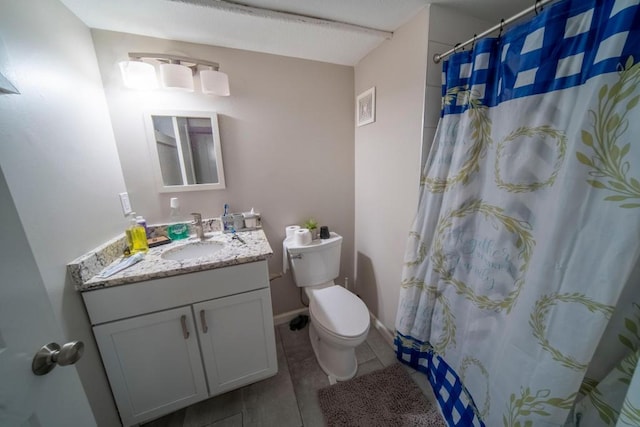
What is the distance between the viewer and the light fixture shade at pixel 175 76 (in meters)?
1.20

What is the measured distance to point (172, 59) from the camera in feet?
3.96

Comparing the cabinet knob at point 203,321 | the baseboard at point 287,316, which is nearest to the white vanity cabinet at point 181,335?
the cabinet knob at point 203,321

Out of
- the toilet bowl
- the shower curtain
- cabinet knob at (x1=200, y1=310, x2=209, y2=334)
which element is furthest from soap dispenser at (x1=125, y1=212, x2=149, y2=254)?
the shower curtain

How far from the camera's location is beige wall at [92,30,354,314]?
1.26 metres

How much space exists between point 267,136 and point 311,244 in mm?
842

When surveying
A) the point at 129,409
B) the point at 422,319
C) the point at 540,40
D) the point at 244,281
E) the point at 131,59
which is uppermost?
the point at 131,59

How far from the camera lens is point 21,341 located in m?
0.44

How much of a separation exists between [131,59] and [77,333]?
54.7 inches

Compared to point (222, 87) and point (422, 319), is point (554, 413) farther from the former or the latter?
point (222, 87)

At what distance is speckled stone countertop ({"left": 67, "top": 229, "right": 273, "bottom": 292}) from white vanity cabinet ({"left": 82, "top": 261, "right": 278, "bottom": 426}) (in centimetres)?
4

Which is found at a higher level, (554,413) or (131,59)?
(131,59)

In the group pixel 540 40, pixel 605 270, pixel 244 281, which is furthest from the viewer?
pixel 244 281

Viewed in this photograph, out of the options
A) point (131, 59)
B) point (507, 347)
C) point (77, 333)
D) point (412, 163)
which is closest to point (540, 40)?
point (412, 163)

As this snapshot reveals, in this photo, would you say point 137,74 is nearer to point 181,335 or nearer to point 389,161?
point 181,335
